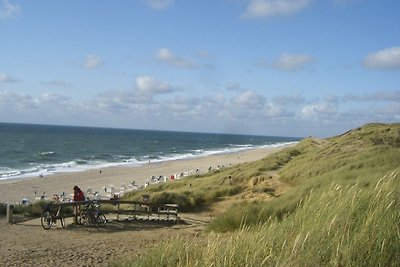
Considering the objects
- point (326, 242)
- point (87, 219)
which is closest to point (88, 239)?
point (87, 219)

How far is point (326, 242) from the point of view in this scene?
471 centimetres

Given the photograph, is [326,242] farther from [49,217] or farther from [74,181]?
[74,181]

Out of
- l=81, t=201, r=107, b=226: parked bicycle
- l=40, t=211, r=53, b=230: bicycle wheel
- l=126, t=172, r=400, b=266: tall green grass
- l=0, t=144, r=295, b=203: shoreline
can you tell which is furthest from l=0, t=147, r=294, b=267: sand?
l=0, t=144, r=295, b=203: shoreline

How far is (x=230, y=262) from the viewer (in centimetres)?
447

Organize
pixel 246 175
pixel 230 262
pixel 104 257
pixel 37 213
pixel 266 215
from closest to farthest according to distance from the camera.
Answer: pixel 230 262, pixel 104 257, pixel 266 215, pixel 37 213, pixel 246 175

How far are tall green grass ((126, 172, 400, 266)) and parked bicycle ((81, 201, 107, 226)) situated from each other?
11.0 meters

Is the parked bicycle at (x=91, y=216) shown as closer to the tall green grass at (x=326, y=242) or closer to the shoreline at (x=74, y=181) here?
the tall green grass at (x=326, y=242)

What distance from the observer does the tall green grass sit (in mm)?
4426

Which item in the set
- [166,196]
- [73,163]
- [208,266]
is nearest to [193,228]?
[166,196]

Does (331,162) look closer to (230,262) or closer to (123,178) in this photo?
(230,262)

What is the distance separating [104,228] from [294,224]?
11.3 meters

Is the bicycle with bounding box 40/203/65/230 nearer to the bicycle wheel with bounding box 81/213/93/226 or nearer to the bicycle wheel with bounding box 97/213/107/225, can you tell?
the bicycle wheel with bounding box 81/213/93/226

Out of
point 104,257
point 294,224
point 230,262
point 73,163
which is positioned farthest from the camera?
point 73,163

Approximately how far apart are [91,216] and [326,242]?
42.5ft
